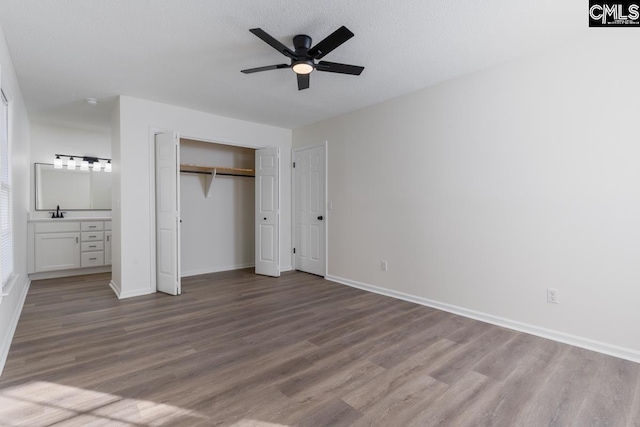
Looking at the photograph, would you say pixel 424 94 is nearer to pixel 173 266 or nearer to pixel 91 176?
pixel 173 266

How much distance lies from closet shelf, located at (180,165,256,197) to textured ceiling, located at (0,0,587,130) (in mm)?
1261

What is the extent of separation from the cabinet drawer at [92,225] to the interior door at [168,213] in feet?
5.99

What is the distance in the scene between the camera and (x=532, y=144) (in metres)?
2.76

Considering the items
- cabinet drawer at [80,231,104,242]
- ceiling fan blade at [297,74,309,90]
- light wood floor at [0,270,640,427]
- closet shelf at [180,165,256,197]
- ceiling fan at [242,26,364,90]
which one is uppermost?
ceiling fan at [242,26,364,90]

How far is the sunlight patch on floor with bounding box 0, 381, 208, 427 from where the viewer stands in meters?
1.61

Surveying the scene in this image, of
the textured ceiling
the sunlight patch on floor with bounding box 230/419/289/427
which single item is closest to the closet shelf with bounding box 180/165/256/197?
the textured ceiling

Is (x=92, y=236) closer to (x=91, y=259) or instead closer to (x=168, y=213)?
(x=91, y=259)

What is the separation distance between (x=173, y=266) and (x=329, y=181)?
2.48 meters

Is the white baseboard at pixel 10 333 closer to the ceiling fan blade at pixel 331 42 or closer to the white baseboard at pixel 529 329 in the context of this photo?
the ceiling fan blade at pixel 331 42

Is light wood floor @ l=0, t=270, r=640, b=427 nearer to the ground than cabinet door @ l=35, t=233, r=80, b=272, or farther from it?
nearer to the ground

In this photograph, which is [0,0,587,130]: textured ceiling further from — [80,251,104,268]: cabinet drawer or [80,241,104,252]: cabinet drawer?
[80,251,104,268]: cabinet drawer

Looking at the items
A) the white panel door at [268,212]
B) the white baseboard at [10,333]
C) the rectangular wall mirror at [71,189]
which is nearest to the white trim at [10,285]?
the white baseboard at [10,333]

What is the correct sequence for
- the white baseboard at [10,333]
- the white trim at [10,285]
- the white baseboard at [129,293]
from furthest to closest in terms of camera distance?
the white baseboard at [129,293] < the white trim at [10,285] < the white baseboard at [10,333]

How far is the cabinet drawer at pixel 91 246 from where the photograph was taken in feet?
16.5
